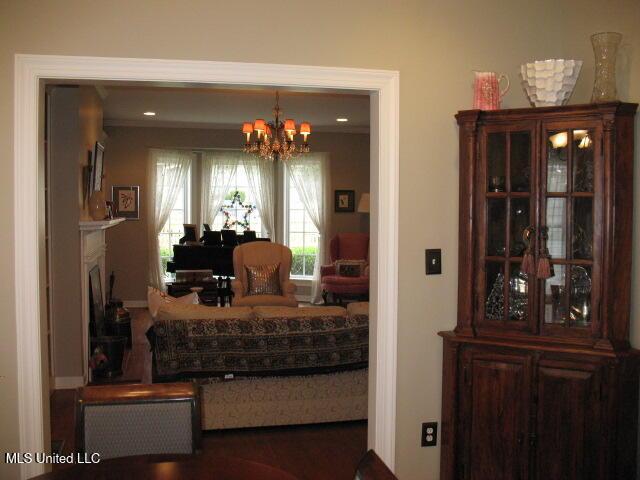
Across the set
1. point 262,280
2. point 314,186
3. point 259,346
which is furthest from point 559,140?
point 314,186

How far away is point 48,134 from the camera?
5730 millimetres

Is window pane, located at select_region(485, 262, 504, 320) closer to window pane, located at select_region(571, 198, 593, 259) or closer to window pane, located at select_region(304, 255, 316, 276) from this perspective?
window pane, located at select_region(571, 198, 593, 259)

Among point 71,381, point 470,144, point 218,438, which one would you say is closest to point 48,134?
point 71,381

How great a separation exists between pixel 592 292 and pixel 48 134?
4.46 metres

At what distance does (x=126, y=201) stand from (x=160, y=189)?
0.55 metres

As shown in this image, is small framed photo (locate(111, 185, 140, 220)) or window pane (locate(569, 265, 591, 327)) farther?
small framed photo (locate(111, 185, 140, 220))

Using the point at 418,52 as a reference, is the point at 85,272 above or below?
below

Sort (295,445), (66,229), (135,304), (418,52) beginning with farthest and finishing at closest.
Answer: (135,304), (66,229), (295,445), (418,52)

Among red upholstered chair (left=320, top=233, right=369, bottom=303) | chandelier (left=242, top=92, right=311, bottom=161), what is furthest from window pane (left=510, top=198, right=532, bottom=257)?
red upholstered chair (left=320, top=233, right=369, bottom=303)

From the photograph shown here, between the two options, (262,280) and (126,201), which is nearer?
(262,280)

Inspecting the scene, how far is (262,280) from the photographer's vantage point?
8.27 metres

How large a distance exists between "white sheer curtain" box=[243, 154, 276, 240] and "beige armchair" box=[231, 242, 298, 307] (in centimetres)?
263

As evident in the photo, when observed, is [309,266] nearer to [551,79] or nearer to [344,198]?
[344,198]

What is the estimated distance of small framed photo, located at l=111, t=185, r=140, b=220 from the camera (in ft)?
34.8
